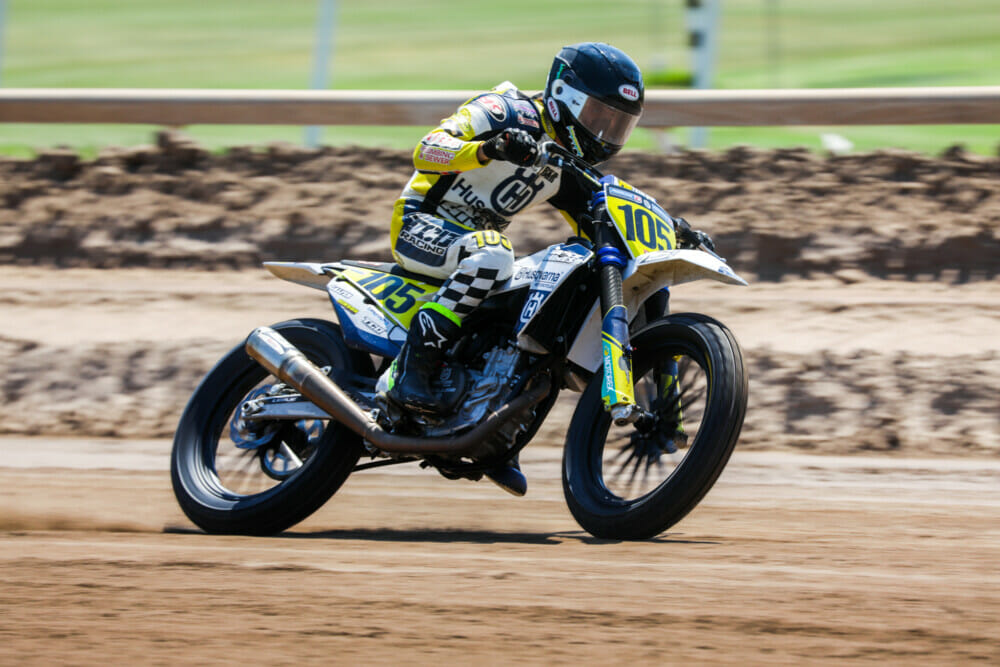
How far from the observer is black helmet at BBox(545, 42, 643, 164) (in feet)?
16.9

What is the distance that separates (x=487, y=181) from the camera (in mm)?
5480

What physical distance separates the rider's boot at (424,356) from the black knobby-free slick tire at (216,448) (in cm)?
42

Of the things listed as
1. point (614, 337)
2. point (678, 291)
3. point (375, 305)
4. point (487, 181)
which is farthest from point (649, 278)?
point (678, 291)

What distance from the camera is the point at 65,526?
5.33 m

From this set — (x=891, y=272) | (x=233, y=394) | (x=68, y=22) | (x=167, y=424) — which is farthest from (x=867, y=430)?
(x=68, y=22)

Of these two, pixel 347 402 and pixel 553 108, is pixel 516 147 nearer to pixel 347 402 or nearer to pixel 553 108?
pixel 553 108

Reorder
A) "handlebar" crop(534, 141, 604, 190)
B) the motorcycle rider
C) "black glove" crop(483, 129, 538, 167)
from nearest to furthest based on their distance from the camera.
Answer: "black glove" crop(483, 129, 538, 167) → "handlebar" crop(534, 141, 604, 190) → the motorcycle rider

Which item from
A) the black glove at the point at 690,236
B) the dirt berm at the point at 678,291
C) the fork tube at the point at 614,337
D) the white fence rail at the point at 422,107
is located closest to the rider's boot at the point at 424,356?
the fork tube at the point at 614,337

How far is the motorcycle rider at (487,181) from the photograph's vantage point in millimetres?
5176

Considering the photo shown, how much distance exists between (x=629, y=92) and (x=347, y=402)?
1.77 meters

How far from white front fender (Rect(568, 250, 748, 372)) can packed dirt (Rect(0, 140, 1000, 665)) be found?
2.56 ft

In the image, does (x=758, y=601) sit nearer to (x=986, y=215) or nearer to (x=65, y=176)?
(x=986, y=215)

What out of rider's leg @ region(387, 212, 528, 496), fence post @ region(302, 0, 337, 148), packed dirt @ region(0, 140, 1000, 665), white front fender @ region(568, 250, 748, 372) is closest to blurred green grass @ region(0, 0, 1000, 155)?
fence post @ region(302, 0, 337, 148)

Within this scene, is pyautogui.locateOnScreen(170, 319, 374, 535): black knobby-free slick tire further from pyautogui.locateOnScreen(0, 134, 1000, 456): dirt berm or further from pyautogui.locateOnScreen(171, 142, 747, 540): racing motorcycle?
pyautogui.locateOnScreen(0, 134, 1000, 456): dirt berm
